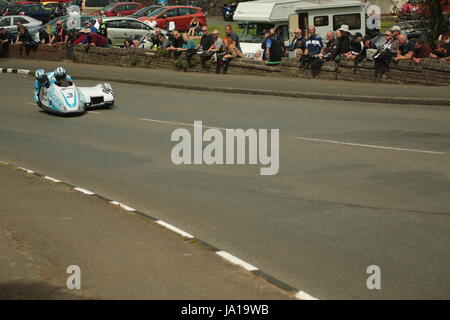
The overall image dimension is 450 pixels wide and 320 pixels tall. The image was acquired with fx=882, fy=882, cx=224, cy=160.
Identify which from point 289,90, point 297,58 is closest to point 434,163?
point 289,90

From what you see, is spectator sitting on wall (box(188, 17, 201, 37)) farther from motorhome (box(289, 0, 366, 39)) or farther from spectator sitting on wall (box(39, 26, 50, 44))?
motorhome (box(289, 0, 366, 39))

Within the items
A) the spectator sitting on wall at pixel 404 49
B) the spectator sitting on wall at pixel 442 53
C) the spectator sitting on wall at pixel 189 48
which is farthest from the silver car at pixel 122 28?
the spectator sitting on wall at pixel 442 53

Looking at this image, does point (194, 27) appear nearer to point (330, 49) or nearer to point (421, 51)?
point (330, 49)

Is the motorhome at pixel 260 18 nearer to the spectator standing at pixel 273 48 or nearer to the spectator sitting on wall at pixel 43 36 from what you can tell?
the spectator standing at pixel 273 48

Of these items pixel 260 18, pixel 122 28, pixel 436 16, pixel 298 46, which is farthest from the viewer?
pixel 122 28

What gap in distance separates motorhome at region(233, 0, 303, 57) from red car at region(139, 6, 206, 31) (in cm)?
1669

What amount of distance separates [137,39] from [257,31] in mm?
7163

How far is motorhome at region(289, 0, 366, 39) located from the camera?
32.9 meters

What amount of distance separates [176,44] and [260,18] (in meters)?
3.37

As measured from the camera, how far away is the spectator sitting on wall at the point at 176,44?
104ft

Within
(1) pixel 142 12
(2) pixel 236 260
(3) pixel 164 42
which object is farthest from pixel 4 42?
(2) pixel 236 260

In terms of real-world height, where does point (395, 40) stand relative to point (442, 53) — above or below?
above

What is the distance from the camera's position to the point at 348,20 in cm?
3425

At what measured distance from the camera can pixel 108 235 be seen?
31.1 ft
